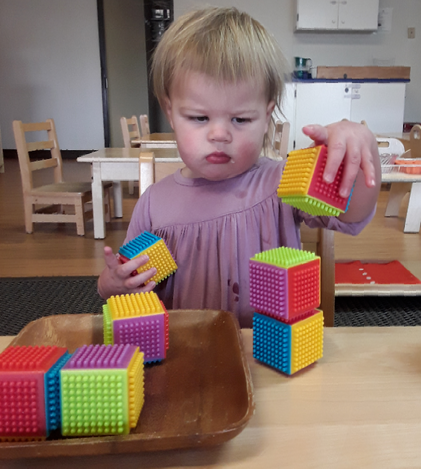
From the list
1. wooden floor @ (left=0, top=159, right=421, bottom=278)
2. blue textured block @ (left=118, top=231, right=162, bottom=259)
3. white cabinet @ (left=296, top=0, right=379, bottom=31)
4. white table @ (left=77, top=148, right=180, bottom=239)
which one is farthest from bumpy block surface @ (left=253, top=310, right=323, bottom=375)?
white cabinet @ (left=296, top=0, right=379, bottom=31)

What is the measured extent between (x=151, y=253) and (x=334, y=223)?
27 cm

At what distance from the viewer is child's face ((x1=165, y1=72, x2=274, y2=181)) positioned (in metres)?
0.64

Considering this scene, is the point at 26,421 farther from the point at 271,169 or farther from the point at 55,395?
the point at 271,169

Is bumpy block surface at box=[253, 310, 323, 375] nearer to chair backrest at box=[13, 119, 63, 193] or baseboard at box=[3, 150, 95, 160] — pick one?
chair backrest at box=[13, 119, 63, 193]

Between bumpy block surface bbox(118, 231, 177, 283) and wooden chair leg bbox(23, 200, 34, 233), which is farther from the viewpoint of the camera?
wooden chair leg bbox(23, 200, 34, 233)

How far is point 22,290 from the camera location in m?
2.03

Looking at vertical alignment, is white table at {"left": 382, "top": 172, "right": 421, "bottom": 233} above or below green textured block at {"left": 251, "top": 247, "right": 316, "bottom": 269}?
below

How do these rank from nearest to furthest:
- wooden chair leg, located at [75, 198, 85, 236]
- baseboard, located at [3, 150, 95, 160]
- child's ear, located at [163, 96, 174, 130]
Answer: child's ear, located at [163, 96, 174, 130] < wooden chair leg, located at [75, 198, 85, 236] < baseboard, located at [3, 150, 95, 160]

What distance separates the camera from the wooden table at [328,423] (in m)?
0.35

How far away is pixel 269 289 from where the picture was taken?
0.47m

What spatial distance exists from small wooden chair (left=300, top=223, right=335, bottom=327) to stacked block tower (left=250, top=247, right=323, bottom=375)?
1.06 ft

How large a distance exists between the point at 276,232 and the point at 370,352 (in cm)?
33

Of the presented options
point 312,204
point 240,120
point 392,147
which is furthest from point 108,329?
point 392,147

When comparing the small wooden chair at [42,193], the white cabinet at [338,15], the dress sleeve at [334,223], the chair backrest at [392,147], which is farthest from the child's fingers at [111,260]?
the white cabinet at [338,15]
